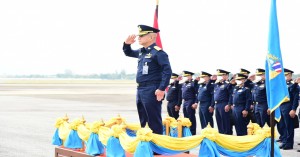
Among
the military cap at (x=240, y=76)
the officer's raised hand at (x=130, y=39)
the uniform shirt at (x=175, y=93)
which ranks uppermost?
the officer's raised hand at (x=130, y=39)

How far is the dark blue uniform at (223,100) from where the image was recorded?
33.1ft

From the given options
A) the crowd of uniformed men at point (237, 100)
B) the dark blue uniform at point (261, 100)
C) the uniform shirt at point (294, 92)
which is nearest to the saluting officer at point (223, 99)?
the crowd of uniformed men at point (237, 100)

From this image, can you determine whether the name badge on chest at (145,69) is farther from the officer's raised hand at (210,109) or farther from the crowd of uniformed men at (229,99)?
the officer's raised hand at (210,109)

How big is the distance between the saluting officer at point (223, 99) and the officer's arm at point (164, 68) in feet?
15.0

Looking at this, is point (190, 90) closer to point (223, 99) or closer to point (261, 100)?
point (223, 99)

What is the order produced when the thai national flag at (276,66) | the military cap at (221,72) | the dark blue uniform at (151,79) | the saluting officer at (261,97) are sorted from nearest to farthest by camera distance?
the thai national flag at (276,66) → the dark blue uniform at (151,79) → the saluting officer at (261,97) → the military cap at (221,72)

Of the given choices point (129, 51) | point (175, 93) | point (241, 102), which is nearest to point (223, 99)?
point (241, 102)

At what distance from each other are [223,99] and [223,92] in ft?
0.52

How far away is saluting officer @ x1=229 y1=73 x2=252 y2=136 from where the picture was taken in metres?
9.66

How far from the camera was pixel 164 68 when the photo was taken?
5609 millimetres

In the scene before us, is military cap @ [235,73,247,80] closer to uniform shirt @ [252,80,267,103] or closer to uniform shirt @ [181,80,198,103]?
uniform shirt @ [252,80,267,103]

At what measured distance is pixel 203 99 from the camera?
1061 centimetres

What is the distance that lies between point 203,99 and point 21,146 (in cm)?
408

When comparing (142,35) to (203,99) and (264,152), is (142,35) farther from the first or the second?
(203,99)
